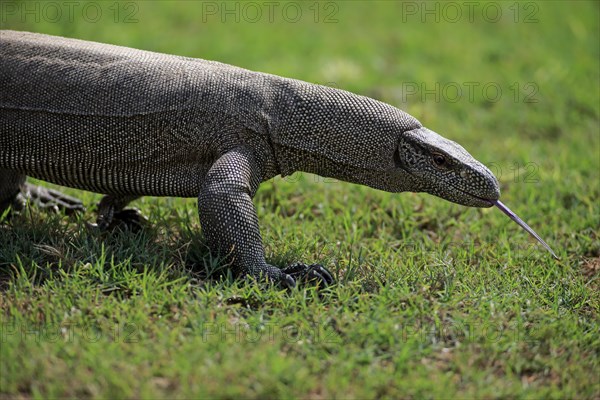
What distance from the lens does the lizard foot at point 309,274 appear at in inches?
182

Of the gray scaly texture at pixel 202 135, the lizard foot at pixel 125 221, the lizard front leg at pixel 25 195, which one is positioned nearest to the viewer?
the gray scaly texture at pixel 202 135

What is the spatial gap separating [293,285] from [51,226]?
1.69 metres

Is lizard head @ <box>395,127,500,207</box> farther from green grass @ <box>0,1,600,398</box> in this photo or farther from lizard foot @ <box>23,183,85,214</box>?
lizard foot @ <box>23,183,85,214</box>

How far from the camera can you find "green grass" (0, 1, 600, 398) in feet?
12.1

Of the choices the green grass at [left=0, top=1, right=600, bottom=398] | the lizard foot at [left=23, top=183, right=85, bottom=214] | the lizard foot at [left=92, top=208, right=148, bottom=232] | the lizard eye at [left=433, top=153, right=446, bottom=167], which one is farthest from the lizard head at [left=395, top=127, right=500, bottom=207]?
the lizard foot at [left=23, top=183, right=85, bottom=214]

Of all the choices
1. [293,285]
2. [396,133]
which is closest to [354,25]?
[396,133]

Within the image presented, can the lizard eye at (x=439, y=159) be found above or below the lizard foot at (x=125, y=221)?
above

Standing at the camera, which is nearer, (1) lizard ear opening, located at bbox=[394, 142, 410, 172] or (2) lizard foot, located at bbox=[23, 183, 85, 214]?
(1) lizard ear opening, located at bbox=[394, 142, 410, 172]

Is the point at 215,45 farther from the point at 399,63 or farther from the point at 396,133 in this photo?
the point at 396,133

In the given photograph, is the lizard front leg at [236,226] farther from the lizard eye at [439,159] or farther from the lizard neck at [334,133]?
A: the lizard eye at [439,159]

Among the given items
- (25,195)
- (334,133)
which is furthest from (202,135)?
(25,195)

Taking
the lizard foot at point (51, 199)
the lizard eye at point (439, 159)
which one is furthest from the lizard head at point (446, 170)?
the lizard foot at point (51, 199)

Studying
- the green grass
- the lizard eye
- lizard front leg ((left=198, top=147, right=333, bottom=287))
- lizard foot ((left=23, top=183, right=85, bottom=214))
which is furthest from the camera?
lizard foot ((left=23, top=183, right=85, bottom=214))

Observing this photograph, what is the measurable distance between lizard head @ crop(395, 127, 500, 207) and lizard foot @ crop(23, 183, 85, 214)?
7.89 feet
